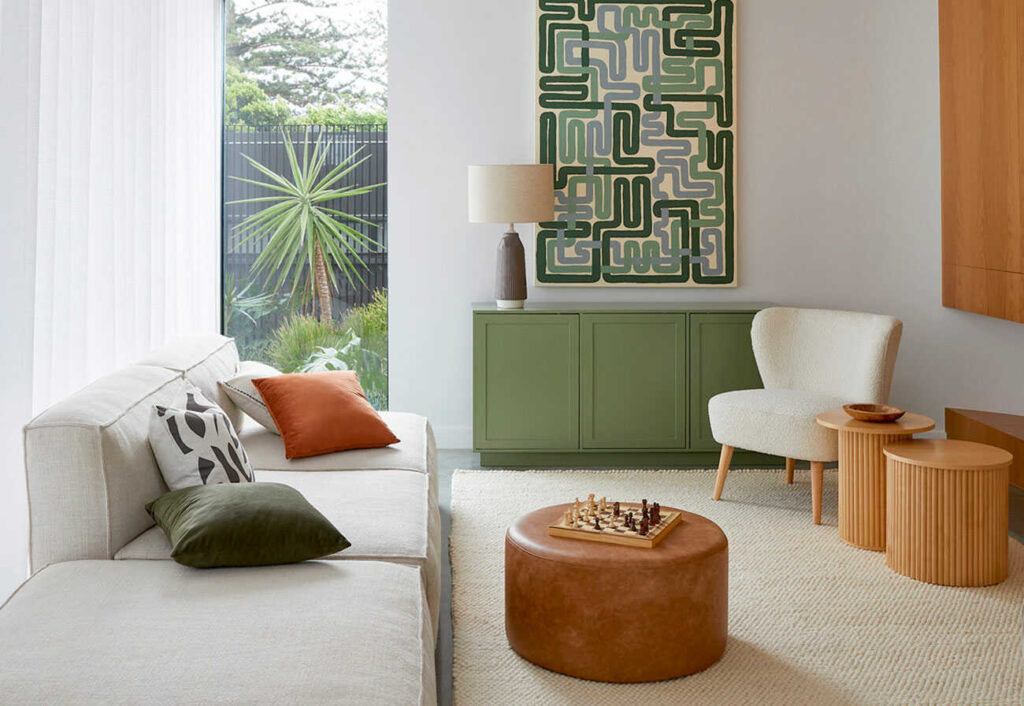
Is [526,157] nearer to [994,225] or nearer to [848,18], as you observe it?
[848,18]

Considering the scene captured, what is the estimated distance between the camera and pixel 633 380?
478 centimetres

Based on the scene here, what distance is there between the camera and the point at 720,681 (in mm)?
2453

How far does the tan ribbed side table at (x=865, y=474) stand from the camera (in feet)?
11.4

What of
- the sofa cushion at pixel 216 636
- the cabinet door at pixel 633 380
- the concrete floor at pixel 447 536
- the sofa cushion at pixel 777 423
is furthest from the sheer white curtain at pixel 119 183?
the sofa cushion at pixel 777 423

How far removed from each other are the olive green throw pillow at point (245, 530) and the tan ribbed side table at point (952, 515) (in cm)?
188

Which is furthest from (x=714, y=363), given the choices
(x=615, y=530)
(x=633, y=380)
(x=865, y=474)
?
(x=615, y=530)

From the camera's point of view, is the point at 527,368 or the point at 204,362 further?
the point at 527,368

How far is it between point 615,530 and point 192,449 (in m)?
1.09

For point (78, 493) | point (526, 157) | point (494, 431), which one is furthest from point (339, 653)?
point (526, 157)

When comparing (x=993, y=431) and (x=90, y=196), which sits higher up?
(x=90, y=196)

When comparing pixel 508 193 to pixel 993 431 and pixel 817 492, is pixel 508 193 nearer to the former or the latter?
pixel 817 492

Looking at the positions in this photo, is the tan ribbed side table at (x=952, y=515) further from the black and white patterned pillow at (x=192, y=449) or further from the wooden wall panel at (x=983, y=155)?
the black and white patterned pillow at (x=192, y=449)

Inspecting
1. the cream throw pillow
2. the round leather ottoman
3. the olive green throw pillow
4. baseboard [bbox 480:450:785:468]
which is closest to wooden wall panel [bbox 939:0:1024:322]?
baseboard [bbox 480:450:785:468]

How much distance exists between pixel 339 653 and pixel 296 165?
12.9ft
